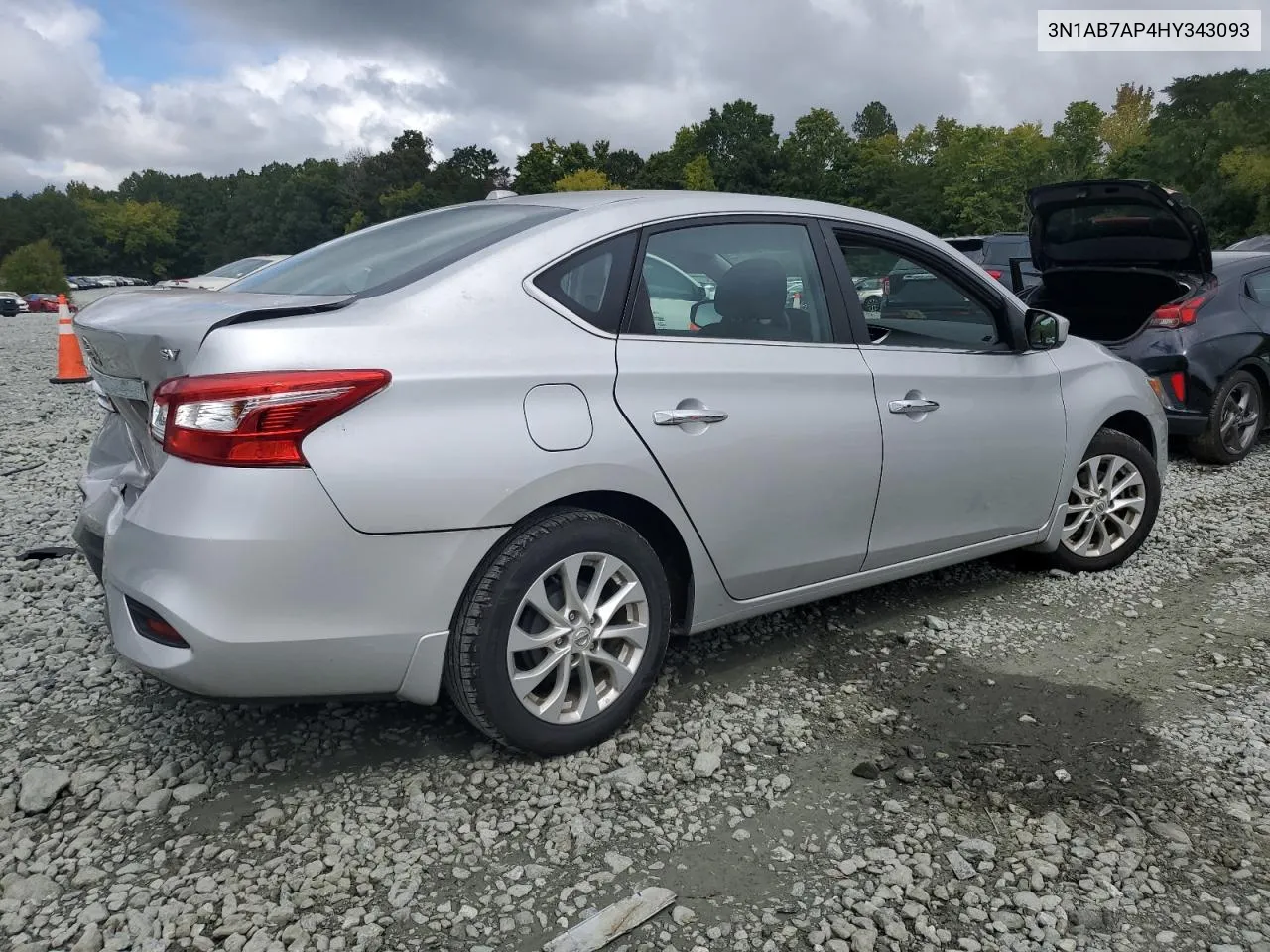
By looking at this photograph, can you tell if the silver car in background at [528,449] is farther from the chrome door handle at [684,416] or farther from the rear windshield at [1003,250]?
the rear windshield at [1003,250]

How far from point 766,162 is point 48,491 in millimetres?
72380

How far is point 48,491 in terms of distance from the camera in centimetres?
611

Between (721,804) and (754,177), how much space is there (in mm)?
74661

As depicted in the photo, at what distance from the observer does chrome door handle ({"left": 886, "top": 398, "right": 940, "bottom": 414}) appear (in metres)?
3.54

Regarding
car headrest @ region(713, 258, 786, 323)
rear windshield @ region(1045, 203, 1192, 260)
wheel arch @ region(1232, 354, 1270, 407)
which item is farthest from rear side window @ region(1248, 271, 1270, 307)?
car headrest @ region(713, 258, 786, 323)

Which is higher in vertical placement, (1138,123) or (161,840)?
(1138,123)

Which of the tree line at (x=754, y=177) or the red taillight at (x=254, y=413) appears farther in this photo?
the tree line at (x=754, y=177)

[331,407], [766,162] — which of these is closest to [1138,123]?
[766,162]

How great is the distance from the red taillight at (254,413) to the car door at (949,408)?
191 centimetres

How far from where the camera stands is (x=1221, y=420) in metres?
6.84

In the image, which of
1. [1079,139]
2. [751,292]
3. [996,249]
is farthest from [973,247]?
[1079,139]

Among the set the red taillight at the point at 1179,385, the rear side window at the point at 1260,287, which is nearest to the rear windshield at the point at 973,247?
the rear side window at the point at 1260,287

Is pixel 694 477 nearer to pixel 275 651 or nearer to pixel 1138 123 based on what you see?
pixel 275 651

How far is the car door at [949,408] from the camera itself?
359cm
